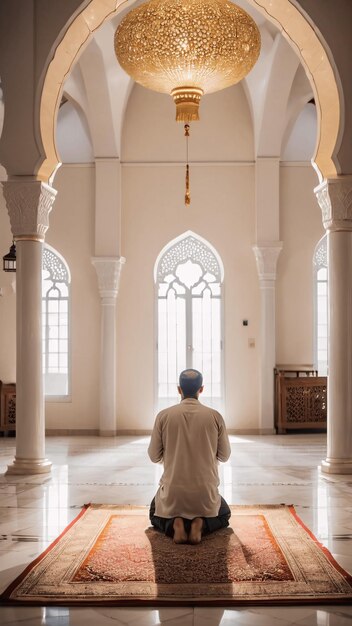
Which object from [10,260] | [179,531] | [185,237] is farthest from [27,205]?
[185,237]

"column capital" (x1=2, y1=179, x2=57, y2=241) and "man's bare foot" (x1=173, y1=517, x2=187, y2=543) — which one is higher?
"column capital" (x1=2, y1=179, x2=57, y2=241)

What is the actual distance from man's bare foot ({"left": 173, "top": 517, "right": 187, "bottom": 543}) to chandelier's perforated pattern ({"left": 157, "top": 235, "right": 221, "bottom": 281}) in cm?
847

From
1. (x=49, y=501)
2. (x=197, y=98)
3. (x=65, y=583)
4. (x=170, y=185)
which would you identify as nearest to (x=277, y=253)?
(x=170, y=185)

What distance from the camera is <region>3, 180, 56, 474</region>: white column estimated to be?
8891mm

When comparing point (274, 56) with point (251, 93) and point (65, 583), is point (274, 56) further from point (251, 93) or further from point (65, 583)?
point (65, 583)

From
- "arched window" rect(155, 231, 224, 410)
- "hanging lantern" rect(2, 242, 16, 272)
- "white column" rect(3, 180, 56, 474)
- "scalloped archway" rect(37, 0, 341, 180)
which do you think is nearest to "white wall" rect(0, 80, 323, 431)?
"arched window" rect(155, 231, 224, 410)

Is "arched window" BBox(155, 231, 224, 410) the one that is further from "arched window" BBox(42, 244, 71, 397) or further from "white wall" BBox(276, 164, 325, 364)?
"arched window" BBox(42, 244, 71, 397)

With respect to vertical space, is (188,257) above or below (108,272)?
above

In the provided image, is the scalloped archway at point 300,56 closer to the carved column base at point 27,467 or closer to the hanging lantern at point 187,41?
the hanging lantern at point 187,41

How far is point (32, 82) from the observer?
28.1 feet

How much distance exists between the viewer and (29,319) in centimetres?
895

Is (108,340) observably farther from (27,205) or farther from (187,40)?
(187,40)

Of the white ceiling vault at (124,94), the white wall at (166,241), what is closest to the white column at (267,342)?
the white wall at (166,241)

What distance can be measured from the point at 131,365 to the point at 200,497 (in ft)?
26.4
